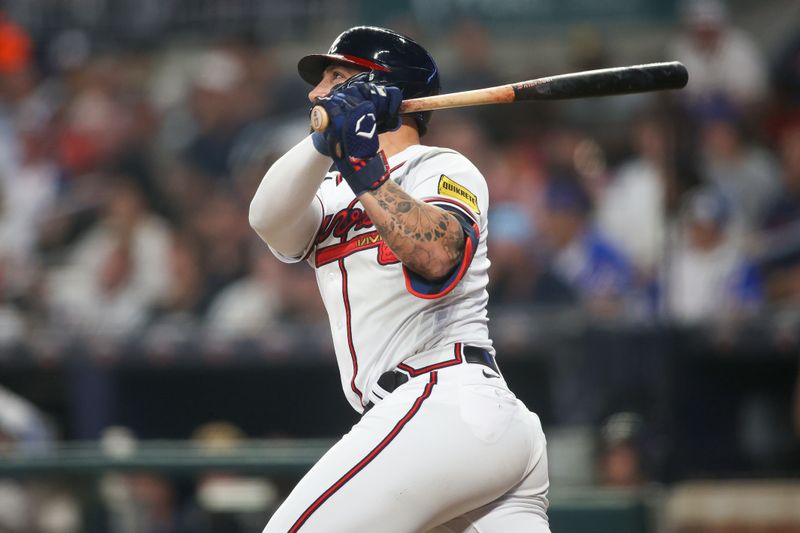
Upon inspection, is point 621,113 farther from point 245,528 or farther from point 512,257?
point 245,528

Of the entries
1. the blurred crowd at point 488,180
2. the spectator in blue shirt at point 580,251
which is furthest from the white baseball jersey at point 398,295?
the spectator in blue shirt at point 580,251

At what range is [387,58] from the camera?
7.59 ft

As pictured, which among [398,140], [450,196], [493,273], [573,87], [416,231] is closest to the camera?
[416,231]

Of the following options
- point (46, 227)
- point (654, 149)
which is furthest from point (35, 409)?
point (654, 149)

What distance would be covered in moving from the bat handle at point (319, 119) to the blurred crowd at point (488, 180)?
7.13 ft

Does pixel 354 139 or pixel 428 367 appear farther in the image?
pixel 428 367

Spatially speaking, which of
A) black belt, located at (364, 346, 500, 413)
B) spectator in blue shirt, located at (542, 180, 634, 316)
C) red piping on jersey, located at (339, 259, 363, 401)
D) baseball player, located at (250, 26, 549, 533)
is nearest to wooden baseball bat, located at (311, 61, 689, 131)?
baseball player, located at (250, 26, 549, 533)

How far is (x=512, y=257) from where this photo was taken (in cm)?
517

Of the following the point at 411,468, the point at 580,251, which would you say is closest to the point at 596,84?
the point at 411,468

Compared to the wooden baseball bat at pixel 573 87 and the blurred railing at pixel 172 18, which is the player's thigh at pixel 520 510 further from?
the blurred railing at pixel 172 18

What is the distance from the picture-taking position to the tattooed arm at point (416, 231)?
6.54 feet

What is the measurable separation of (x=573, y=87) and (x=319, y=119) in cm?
53

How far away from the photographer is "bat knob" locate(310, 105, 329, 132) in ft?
6.56

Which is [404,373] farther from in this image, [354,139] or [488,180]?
[488,180]
